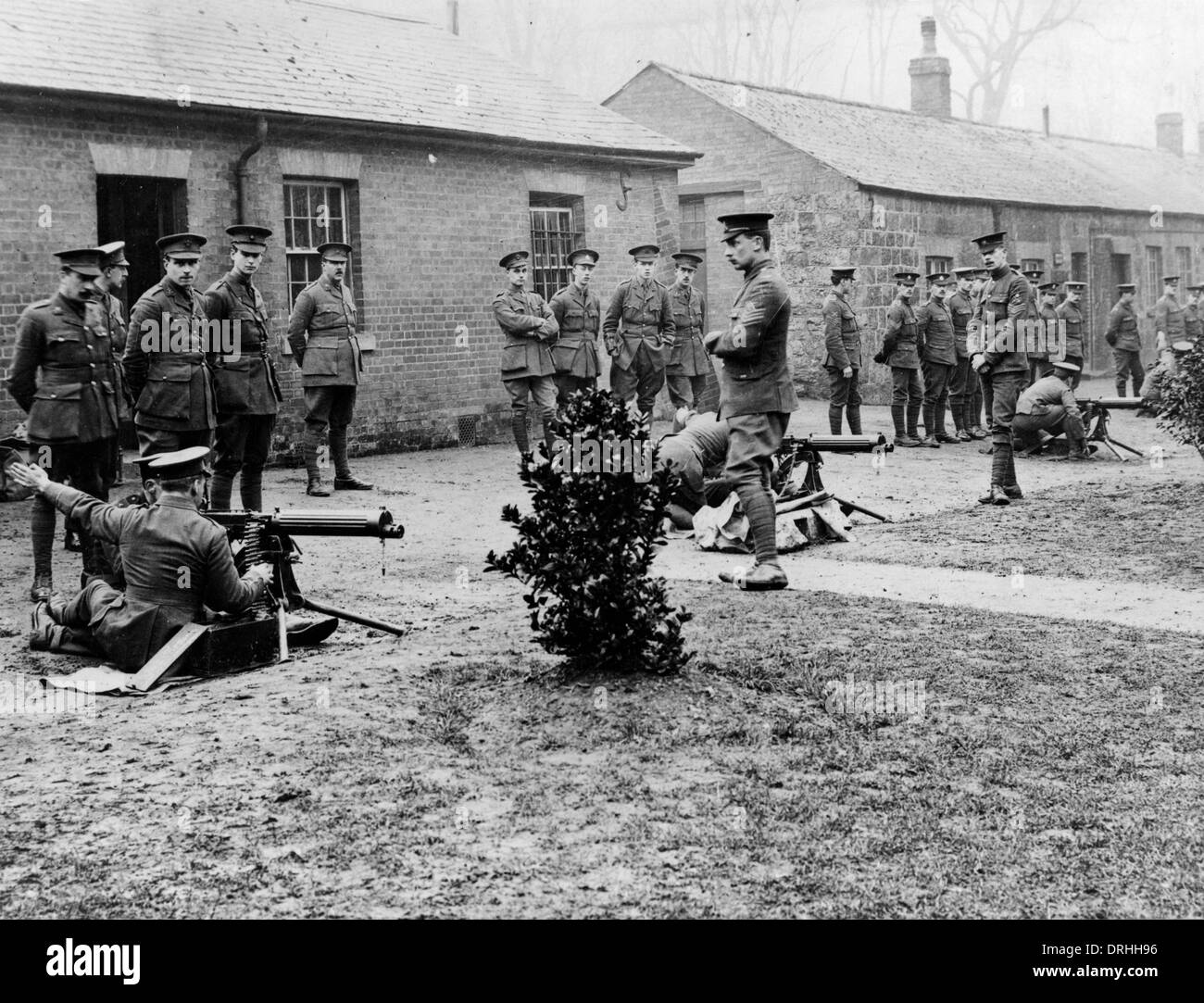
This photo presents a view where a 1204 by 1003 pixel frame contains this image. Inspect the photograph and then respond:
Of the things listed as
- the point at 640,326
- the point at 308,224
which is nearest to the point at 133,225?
the point at 308,224

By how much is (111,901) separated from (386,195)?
1402 cm

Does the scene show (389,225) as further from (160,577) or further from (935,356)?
(160,577)

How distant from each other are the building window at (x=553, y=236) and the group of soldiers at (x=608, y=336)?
3.02 m

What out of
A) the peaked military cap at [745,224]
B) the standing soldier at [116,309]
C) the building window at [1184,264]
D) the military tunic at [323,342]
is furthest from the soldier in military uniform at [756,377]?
the building window at [1184,264]

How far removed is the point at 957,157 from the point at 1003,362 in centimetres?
1977

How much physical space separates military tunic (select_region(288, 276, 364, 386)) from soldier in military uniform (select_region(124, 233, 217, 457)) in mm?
3828

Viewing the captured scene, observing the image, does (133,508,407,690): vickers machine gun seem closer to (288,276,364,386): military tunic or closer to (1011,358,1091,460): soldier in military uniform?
(288,276,364,386): military tunic

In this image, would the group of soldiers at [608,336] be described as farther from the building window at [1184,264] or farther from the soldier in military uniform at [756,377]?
the building window at [1184,264]

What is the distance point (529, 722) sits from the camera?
19.0ft

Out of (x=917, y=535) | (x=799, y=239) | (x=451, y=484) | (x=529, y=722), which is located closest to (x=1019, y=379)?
(x=917, y=535)

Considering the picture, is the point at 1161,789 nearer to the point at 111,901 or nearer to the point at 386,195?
the point at 111,901

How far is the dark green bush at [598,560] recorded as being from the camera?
6129mm

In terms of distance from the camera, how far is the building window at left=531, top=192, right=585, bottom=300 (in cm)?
1945

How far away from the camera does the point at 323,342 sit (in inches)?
526
